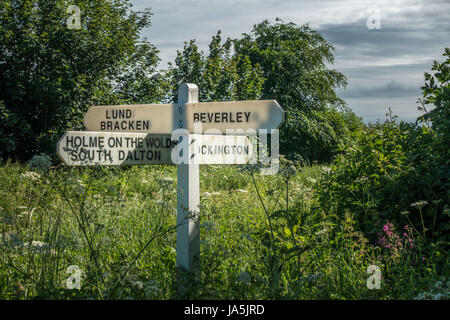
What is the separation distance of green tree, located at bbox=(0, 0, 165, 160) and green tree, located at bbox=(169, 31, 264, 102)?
3.18m

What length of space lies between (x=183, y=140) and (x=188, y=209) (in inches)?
21.3

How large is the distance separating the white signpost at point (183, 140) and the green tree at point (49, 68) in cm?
899

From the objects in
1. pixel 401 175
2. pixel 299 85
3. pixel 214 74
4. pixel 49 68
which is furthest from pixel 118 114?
pixel 299 85

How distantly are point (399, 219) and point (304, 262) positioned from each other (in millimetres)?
1151

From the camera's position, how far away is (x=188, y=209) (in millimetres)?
3352

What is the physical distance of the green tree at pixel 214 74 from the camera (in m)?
15.6

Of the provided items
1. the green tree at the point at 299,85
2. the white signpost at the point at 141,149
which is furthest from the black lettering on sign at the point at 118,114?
the green tree at the point at 299,85

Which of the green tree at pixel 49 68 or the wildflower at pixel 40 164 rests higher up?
the green tree at pixel 49 68

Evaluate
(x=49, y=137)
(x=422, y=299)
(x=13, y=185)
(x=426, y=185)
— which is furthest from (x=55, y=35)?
(x=422, y=299)

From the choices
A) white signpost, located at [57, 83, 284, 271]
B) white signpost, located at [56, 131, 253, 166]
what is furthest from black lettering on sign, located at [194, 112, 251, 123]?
white signpost, located at [56, 131, 253, 166]

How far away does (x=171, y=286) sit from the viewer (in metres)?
3.29

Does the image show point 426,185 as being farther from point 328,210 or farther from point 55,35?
point 55,35

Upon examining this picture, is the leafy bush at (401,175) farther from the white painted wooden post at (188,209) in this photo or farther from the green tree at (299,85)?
the green tree at (299,85)

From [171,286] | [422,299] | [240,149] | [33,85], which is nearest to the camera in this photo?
[422,299]
